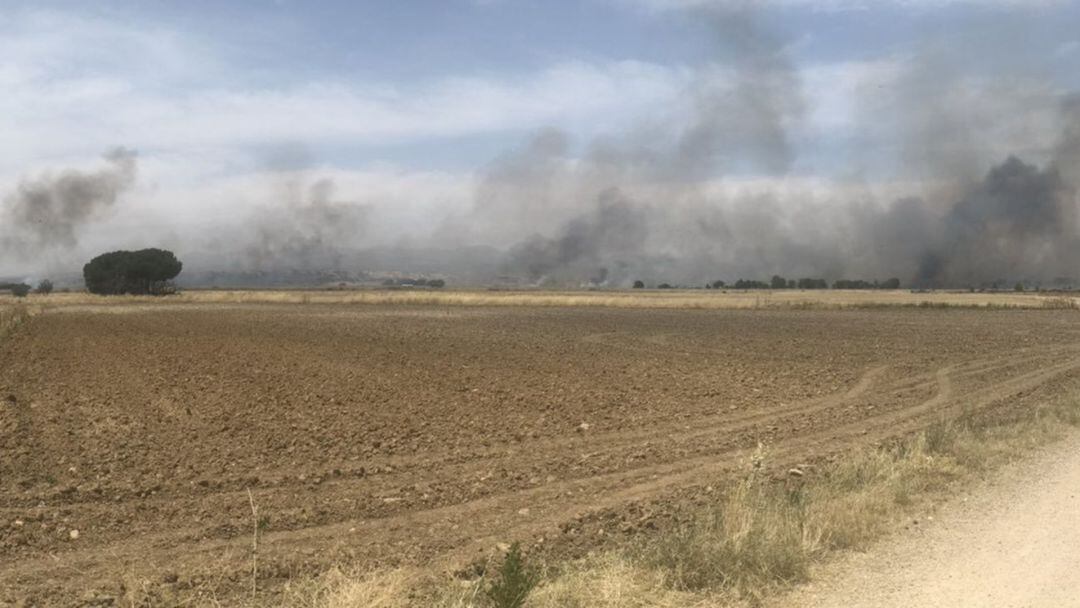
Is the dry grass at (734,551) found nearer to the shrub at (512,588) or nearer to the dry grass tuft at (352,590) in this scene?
the dry grass tuft at (352,590)

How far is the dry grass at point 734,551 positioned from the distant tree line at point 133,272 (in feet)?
475

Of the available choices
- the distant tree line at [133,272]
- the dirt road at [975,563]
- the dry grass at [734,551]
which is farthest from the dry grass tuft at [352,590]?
the distant tree line at [133,272]

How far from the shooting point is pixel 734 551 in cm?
718

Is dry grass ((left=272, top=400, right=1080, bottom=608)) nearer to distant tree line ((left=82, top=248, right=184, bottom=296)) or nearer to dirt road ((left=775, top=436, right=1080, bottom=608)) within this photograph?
dirt road ((left=775, top=436, right=1080, bottom=608))

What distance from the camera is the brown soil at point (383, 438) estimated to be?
8508 mm

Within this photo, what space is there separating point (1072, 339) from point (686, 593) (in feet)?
154

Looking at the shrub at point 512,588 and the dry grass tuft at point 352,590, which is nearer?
the shrub at point 512,588

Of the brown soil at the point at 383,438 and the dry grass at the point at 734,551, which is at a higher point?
the dry grass at the point at 734,551

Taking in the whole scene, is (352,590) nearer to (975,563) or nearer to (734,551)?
(734,551)

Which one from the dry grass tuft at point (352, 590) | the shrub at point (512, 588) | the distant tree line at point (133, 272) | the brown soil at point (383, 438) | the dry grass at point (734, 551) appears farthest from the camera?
the distant tree line at point (133, 272)

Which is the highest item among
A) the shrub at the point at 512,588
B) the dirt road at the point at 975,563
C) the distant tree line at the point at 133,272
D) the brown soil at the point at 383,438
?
the distant tree line at the point at 133,272

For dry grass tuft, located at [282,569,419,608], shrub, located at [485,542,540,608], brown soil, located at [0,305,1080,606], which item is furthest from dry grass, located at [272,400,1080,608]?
brown soil, located at [0,305,1080,606]

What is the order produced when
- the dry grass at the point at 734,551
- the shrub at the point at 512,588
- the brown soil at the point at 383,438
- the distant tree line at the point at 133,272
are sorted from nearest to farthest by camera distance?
1. the shrub at the point at 512,588
2. the dry grass at the point at 734,551
3. the brown soil at the point at 383,438
4. the distant tree line at the point at 133,272

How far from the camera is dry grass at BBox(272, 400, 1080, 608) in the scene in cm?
646
